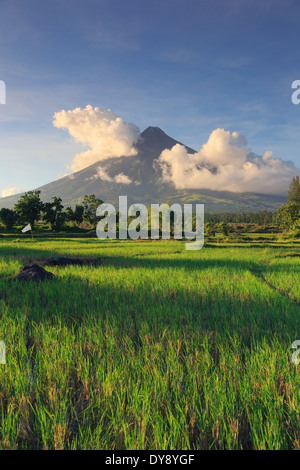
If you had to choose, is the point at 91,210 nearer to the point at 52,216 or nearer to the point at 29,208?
the point at 52,216

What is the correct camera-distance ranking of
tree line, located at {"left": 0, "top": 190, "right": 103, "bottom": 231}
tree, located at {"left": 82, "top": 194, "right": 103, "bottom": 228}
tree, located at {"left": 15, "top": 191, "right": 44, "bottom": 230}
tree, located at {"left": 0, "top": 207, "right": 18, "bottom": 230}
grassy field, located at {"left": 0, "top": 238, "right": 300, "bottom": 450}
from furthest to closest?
tree, located at {"left": 82, "top": 194, "right": 103, "bottom": 228} < tree, located at {"left": 15, "top": 191, "right": 44, "bottom": 230} < tree line, located at {"left": 0, "top": 190, "right": 103, "bottom": 231} < tree, located at {"left": 0, "top": 207, "right": 18, "bottom": 230} < grassy field, located at {"left": 0, "top": 238, "right": 300, "bottom": 450}

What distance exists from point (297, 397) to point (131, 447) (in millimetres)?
1573

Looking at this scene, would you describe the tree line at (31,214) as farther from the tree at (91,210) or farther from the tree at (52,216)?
the tree at (91,210)

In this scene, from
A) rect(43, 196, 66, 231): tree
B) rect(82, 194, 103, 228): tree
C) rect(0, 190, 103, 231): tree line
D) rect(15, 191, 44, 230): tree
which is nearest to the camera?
rect(0, 190, 103, 231): tree line

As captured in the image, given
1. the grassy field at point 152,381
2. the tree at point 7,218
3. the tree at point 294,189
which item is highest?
the tree at point 294,189

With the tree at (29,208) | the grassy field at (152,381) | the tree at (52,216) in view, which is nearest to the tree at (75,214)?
the tree at (52,216)

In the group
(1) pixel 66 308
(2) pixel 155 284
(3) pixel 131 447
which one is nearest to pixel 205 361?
(3) pixel 131 447

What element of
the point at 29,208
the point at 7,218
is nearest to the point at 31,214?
the point at 29,208

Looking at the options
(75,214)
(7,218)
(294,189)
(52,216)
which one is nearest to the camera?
(7,218)

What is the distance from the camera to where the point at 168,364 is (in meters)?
2.75

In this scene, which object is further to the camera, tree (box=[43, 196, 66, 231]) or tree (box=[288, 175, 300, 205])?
tree (box=[288, 175, 300, 205])

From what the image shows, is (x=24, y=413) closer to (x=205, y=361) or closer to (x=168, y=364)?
(x=168, y=364)

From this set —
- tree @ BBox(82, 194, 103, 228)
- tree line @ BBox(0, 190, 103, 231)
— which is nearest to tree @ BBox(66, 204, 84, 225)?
tree @ BBox(82, 194, 103, 228)

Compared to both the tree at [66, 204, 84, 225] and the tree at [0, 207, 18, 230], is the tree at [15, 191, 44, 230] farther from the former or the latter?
the tree at [66, 204, 84, 225]
